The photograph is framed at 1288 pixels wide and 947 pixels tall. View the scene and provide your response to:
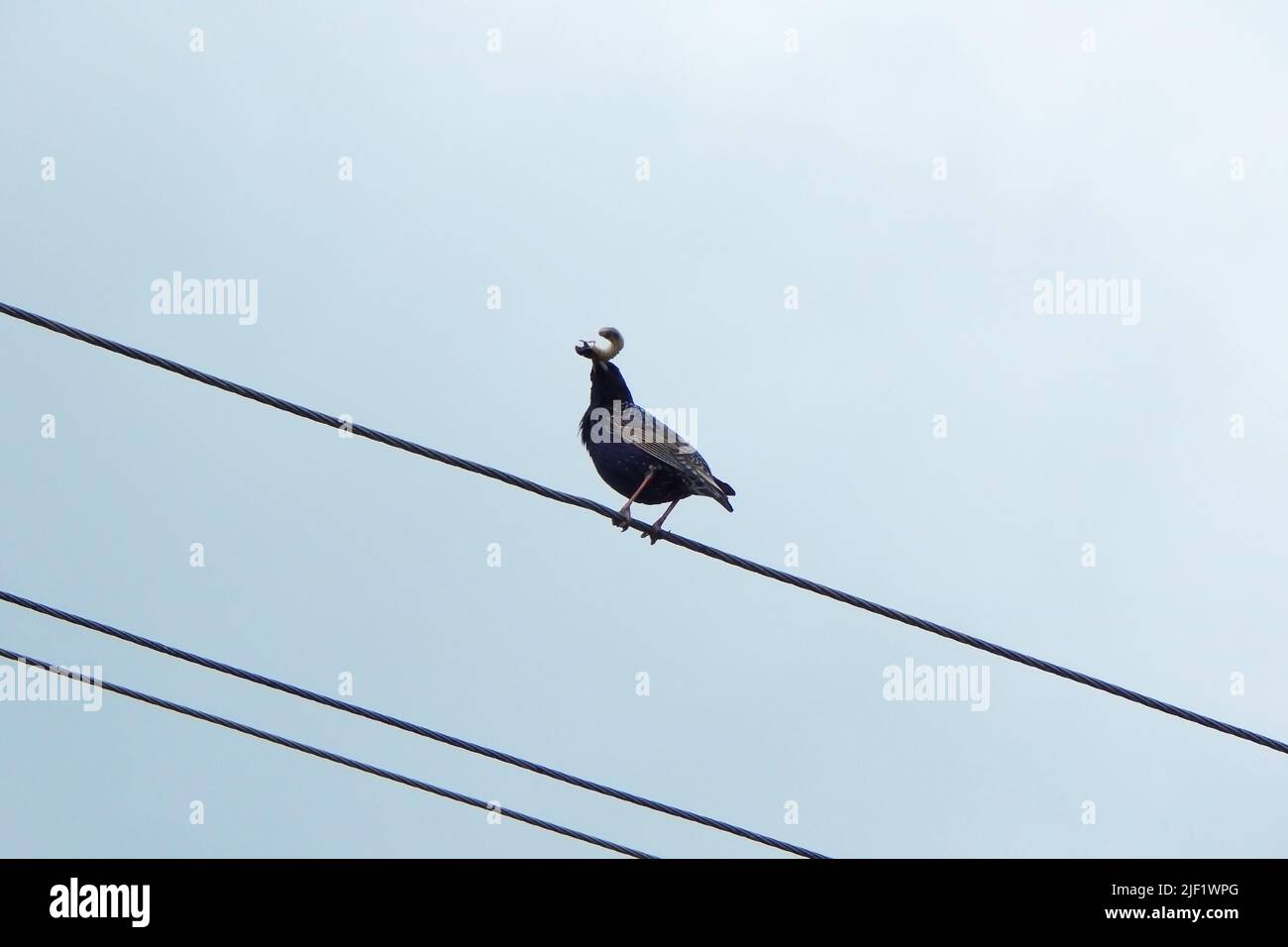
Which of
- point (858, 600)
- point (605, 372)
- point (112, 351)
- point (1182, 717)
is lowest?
point (1182, 717)

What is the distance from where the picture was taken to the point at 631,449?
1248 centimetres

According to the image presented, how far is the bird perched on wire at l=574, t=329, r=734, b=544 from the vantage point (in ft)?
39.5

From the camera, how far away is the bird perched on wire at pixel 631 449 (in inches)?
474

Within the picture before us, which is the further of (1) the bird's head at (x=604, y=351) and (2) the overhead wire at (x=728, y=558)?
(1) the bird's head at (x=604, y=351)

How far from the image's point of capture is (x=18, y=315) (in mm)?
7793

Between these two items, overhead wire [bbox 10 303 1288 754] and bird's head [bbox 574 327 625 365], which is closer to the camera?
overhead wire [bbox 10 303 1288 754]

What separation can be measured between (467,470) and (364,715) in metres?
1.26

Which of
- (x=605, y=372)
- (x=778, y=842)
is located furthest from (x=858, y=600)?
(x=605, y=372)

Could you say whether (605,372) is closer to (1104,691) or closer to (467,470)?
(467,470)
